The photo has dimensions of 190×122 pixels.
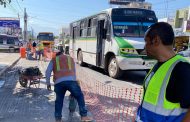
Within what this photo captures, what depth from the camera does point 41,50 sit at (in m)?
22.8

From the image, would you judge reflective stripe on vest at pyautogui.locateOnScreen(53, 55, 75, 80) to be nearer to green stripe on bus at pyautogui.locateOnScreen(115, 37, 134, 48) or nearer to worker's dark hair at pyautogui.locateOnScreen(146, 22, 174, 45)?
worker's dark hair at pyautogui.locateOnScreen(146, 22, 174, 45)

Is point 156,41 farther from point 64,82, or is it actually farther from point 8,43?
point 8,43

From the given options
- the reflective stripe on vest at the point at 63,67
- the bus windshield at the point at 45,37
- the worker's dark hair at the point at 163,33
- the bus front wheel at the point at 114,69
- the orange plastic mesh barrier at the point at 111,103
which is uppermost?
the bus windshield at the point at 45,37

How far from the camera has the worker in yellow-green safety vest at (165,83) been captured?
6.32 feet

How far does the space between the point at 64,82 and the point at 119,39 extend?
20.5ft

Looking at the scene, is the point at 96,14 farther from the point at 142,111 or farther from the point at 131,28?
the point at 142,111

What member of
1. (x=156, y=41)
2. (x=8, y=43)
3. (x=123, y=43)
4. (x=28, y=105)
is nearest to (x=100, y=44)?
(x=123, y=43)

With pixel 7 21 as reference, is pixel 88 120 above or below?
below

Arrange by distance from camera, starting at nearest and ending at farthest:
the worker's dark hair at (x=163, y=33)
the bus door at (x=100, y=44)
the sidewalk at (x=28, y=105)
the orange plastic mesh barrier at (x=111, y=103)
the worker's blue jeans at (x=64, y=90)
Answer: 1. the worker's dark hair at (x=163, y=33)
2. the worker's blue jeans at (x=64, y=90)
3. the sidewalk at (x=28, y=105)
4. the orange plastic mesh barrier at (x=111, y=103)
5. the bus door at (x=100, y=44)

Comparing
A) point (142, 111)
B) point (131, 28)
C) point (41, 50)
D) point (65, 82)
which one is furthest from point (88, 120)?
point (41, 50)

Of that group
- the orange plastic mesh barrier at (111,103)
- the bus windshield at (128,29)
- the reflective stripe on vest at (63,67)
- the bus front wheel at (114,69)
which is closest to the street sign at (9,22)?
the bus front wheel at (114,69)

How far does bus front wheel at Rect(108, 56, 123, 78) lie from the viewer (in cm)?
1151

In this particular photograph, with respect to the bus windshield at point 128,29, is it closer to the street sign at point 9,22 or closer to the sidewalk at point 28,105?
the sidewalk at point 28,105

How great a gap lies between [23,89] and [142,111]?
7482mm
